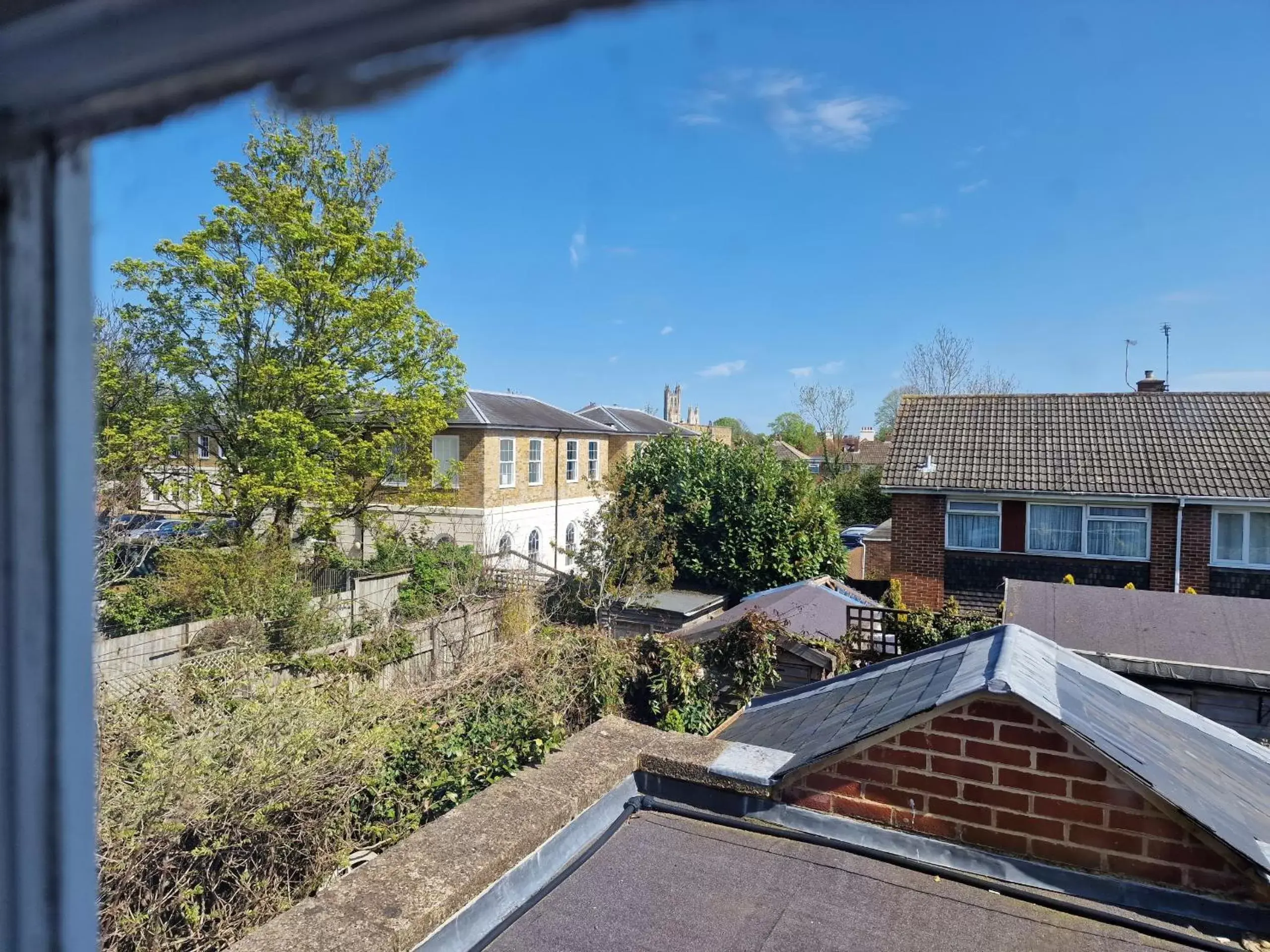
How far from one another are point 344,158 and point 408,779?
45.5ft

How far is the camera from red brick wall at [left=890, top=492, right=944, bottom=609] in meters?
16.5

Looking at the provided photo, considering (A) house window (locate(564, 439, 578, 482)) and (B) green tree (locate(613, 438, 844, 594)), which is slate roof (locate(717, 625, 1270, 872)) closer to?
(B) green tree (locate(613, 438, 844, 594))

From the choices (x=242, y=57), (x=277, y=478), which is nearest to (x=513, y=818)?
(x=242, y=57)

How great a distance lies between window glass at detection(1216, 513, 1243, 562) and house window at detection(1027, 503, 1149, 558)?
1120 mm

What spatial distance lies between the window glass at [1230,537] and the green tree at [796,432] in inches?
1810

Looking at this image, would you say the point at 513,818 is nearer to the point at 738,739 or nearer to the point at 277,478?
the point at 738,739

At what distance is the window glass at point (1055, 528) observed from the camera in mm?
15828

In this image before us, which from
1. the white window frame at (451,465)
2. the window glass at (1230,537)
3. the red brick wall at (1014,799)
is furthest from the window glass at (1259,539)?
the white window frame at (451,465)

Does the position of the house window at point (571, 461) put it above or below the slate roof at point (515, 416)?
below

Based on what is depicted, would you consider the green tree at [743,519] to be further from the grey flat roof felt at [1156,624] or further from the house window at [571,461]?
the grey flat roof felt at [1156,624]

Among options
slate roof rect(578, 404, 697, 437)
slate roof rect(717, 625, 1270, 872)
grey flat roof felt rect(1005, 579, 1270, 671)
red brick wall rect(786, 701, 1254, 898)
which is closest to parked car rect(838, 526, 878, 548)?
slate roof rect(578, 404, 697, 437)

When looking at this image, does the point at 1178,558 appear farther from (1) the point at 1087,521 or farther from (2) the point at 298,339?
A: (2) the point at 298,339

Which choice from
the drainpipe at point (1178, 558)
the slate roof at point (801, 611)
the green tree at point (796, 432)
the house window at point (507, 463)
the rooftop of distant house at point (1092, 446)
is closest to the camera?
the slate roof at point (801, 611)

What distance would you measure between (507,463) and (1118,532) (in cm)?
1488
